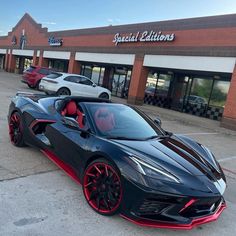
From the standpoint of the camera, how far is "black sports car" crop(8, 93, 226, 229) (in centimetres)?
320

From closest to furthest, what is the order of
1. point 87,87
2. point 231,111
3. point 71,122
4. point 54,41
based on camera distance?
point 71,122
point 231,111
point 87,87
point 54,41

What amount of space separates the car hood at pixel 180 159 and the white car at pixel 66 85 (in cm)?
1266

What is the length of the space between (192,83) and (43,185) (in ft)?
54.5

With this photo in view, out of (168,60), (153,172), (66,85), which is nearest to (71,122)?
(153,172)

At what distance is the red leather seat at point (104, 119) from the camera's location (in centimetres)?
426

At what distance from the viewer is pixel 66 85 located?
16594 mm

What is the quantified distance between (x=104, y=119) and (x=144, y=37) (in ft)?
53.8

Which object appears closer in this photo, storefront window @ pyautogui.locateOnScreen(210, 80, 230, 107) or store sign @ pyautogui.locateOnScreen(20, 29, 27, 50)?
storefront window @ pyautogui.locateOnScreen(210, 80, 230, 107)

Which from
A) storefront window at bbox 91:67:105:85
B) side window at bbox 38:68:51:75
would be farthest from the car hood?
storefront window at bbox 91:67:105:85

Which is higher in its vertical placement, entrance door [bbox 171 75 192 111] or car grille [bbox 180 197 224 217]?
entrance door [bbox 171 75 192 111]

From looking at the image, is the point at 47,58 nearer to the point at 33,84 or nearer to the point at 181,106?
the point at 33,84

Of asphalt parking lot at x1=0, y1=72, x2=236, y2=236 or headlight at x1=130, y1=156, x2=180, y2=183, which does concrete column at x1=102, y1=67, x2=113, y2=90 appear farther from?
→ headlight at x1=130, y1=156, x2=180, y2=183

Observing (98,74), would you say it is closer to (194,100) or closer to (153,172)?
(194,100)

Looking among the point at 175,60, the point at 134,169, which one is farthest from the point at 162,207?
the point at 175,60
